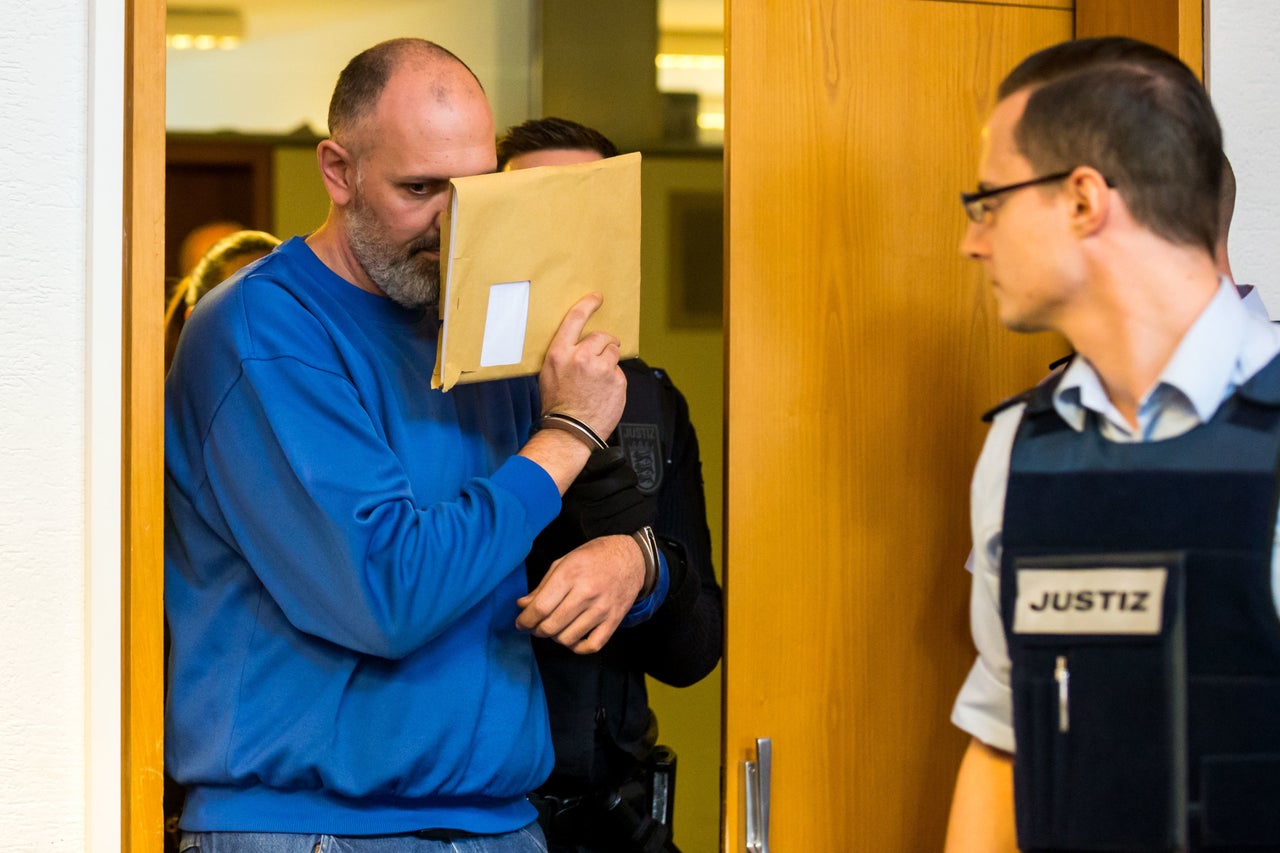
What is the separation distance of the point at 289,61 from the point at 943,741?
9.78 ft

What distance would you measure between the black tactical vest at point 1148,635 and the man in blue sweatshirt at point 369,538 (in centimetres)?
55

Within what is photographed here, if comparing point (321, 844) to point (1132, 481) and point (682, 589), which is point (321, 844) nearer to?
point (682, 589)

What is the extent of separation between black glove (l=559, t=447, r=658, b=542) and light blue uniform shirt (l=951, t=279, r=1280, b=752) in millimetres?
486

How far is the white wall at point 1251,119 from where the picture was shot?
1857 millimetres

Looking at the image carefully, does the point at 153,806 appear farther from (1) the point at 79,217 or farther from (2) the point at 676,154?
(2) the point at 676,154

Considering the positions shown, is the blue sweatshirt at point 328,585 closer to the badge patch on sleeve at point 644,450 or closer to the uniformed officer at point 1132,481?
the badge patch on sleeve at point 644,450

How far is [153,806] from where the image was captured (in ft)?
4.99

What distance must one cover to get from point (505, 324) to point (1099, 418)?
25.8 inches

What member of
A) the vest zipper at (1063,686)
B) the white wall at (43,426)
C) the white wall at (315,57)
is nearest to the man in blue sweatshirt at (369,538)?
the white wall at (43,426)

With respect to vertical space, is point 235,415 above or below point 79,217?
below

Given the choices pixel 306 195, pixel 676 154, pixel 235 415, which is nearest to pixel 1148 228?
pixel 235 415

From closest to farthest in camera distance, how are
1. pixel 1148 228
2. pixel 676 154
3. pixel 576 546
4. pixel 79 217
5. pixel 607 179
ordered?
pixel 1148 228 < pixel 79 217 < pixel 607 179 < pixel 576 546 < pixel 676 154

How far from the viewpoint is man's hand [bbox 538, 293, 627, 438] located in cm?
159

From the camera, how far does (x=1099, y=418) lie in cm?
127
